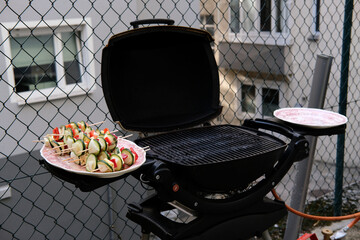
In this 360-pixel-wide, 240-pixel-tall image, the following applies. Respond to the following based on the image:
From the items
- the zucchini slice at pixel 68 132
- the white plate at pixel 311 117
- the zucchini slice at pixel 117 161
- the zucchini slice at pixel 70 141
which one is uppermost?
the zucchini slice at pixel 68 132

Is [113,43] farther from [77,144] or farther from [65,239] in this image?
[65,239]

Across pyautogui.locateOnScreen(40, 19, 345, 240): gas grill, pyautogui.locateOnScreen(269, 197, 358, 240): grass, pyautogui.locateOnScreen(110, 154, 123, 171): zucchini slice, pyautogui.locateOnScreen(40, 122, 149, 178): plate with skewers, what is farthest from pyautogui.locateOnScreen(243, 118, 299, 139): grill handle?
pyautogui.locateOnScreen(269, 197, 358, 240): grass

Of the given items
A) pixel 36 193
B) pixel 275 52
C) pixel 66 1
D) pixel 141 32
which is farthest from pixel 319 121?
pixel 275 52

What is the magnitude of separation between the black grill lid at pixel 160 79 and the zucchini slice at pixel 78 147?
0.33 m

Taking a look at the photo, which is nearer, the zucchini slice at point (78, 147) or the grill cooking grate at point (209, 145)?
the zucchini slice at point (78, 147)

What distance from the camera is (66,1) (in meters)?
7.65

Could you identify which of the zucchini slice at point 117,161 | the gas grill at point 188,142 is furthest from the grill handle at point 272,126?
the zucchini slice at point 117,161

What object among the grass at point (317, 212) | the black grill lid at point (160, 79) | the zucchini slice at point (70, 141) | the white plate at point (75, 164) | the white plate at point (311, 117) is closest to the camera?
the white plate at point (75, 164)

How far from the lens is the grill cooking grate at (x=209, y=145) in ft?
5.18

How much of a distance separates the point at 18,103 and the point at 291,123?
6.25 m

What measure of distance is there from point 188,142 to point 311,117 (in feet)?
1.91

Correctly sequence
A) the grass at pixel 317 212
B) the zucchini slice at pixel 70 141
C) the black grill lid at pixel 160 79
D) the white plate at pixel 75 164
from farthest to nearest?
the grass at pixel 317 212 < the black grill lid at pixel 160 79 < the zucchini slice at pixel 70 141 < the white plate at pixel 75 164

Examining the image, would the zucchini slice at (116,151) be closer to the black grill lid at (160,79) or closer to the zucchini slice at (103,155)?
the zucchini slice at (103,155)

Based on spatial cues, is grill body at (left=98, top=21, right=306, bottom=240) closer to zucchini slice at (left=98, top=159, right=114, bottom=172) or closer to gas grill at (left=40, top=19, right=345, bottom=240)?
gas grill at (left=40, top=19, right=345, bottom=240)
